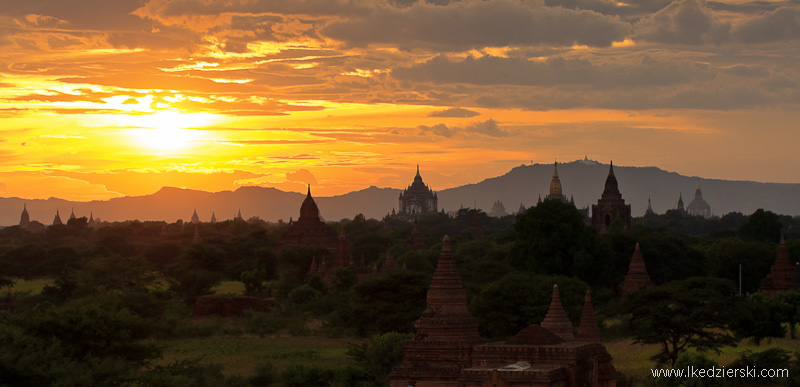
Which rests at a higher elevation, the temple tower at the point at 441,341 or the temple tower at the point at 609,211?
the temple tower at the point at 609,211

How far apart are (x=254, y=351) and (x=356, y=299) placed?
690 cm

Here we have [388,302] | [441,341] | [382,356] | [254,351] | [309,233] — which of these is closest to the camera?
[441,341]

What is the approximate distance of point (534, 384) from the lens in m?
28.2

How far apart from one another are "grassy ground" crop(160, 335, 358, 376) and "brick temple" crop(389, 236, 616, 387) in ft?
42.6

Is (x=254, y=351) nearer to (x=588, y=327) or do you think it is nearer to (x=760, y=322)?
(x=588, y=327)

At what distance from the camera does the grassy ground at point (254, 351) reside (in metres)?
48.0

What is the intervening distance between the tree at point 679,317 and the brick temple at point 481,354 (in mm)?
10850

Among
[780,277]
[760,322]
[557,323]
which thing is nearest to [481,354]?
[557,323]

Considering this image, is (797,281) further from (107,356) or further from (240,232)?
(240,232)

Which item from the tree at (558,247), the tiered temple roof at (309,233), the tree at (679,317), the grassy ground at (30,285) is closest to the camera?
the tree at (679,317)

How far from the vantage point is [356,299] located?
58219mm

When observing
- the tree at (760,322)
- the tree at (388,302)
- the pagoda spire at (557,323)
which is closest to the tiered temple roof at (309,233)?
the tree at (388,302)

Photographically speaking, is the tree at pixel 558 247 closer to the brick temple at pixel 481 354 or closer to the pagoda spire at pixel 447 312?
the brick temple at pixel 481 354

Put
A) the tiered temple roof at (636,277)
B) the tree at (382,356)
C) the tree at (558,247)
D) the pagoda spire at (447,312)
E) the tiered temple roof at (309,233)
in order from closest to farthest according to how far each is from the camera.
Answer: the pagoda spire at (447,312)
the tree at (382,356)
the tiered temple roof at (636,277)
the tree at (558,247)
the tiered temple roof at (309,233)
